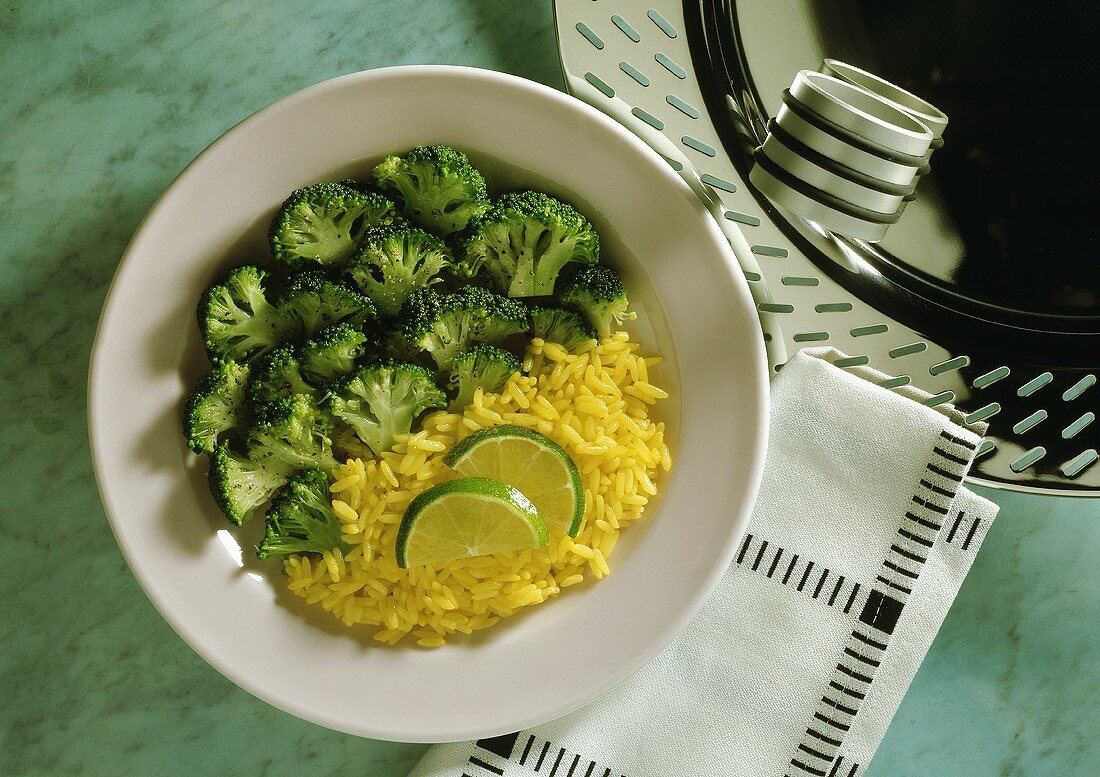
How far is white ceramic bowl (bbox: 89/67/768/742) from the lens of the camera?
1.17 meters

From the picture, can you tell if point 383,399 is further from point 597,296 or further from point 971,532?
point 971,532

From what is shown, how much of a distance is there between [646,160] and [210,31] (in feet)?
2.67

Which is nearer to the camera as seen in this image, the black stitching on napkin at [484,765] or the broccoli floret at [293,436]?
the broccoli floret at [293,436]

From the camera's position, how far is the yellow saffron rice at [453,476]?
1206 mm

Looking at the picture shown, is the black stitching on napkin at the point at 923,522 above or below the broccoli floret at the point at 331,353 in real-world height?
below

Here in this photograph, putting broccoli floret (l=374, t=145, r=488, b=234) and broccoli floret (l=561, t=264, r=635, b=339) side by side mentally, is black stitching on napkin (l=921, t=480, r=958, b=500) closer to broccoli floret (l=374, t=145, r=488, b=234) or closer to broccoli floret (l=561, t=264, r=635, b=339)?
broccoli floret (l=561, t=264, r=635, b=339)

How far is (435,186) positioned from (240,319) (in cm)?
35

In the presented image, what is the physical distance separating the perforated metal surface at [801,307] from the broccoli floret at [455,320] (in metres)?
0.37

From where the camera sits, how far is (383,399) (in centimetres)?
120

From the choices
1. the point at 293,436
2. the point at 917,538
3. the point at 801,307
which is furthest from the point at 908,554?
the point at 293,436

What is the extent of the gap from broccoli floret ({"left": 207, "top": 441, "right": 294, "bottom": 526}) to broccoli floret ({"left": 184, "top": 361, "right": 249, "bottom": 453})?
0.09ft

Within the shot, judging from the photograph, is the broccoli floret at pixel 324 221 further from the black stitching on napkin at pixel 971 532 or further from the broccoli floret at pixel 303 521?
the black stitching on napkin at pixel 971 532

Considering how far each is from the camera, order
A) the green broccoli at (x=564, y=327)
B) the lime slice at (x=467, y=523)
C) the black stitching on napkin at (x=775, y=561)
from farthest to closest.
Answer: the black stitching on napkin at (x=775, y=561), the green broccoli at (x=564, y=327), the lime slice at (x=467, y=523)

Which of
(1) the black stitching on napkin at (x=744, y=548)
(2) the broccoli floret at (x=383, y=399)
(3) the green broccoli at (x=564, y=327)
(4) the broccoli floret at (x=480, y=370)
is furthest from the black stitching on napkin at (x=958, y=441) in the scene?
(2) the broccoli floret at (x=383, y=399)
